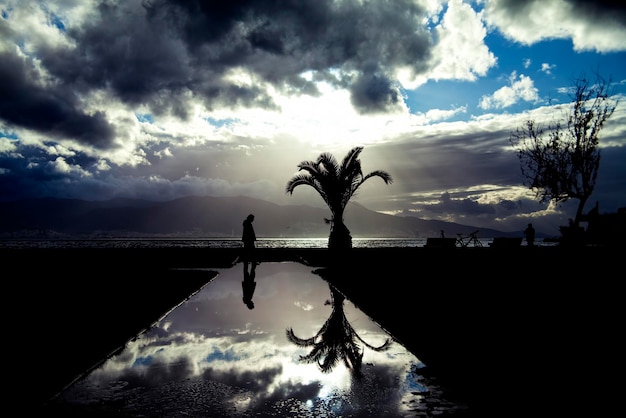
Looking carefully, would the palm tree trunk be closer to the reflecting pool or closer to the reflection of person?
the reflection of person

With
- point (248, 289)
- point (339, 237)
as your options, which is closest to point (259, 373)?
point (248, 289)

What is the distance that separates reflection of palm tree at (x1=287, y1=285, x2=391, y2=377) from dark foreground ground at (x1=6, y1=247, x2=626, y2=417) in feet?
2.10

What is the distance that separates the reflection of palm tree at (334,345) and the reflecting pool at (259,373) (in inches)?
0.5

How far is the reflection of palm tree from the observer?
4.34 meters

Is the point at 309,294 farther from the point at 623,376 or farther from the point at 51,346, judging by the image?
the point at 623,376

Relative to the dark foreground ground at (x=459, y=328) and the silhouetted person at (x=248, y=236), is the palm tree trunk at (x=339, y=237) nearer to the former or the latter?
the silhouetted person at (x=248, y=236)

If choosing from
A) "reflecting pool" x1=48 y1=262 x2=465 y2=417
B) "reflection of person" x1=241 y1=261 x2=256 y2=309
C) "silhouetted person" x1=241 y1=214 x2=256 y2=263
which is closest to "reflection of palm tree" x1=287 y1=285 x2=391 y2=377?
"reflecting pool" x1=48 y1=262 x2=465 y2=417

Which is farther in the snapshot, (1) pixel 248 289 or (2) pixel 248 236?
(2) pixel 248 236

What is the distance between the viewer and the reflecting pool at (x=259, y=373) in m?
3.00

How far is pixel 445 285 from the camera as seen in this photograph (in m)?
10.9

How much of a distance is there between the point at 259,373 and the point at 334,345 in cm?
148

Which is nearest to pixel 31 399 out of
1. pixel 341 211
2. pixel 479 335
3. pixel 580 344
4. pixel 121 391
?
pixel 121 391

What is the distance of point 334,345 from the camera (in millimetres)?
5098

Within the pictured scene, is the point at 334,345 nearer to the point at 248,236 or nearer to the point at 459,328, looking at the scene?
the point at 459,328
